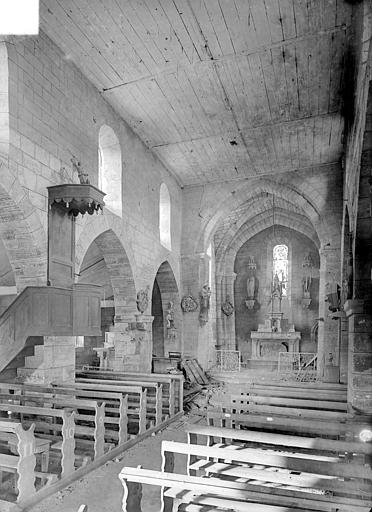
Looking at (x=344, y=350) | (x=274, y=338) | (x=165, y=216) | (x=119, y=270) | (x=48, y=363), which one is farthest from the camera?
(x=274, y=338)

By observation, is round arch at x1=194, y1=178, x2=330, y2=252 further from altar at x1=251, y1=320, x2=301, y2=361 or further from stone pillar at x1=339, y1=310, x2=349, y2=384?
altar at x1=251, y1=320, x2=301, y2=361

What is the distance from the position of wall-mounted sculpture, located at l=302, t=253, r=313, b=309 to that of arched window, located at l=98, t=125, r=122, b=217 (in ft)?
38.1

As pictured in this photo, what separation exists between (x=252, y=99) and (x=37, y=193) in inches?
214

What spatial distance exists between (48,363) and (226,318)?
1336 centimetres

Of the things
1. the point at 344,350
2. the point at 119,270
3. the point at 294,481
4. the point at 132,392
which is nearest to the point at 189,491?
the point at 294,481

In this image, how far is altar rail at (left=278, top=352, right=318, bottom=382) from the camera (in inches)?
610

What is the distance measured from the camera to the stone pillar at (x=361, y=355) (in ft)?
24.1

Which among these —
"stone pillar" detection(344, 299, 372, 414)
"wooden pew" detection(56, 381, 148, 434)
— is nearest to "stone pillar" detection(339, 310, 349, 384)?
"stone pillar" detection(344, 299, 372, 414)

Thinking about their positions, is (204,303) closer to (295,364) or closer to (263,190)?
(263,190)

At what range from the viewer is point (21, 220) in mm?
6891

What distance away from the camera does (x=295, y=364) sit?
18.4 meters

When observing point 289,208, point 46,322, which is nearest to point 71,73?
point 46,322

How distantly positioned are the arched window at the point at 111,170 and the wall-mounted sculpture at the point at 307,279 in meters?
11.6

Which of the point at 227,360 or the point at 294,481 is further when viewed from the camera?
the point at 227,360
